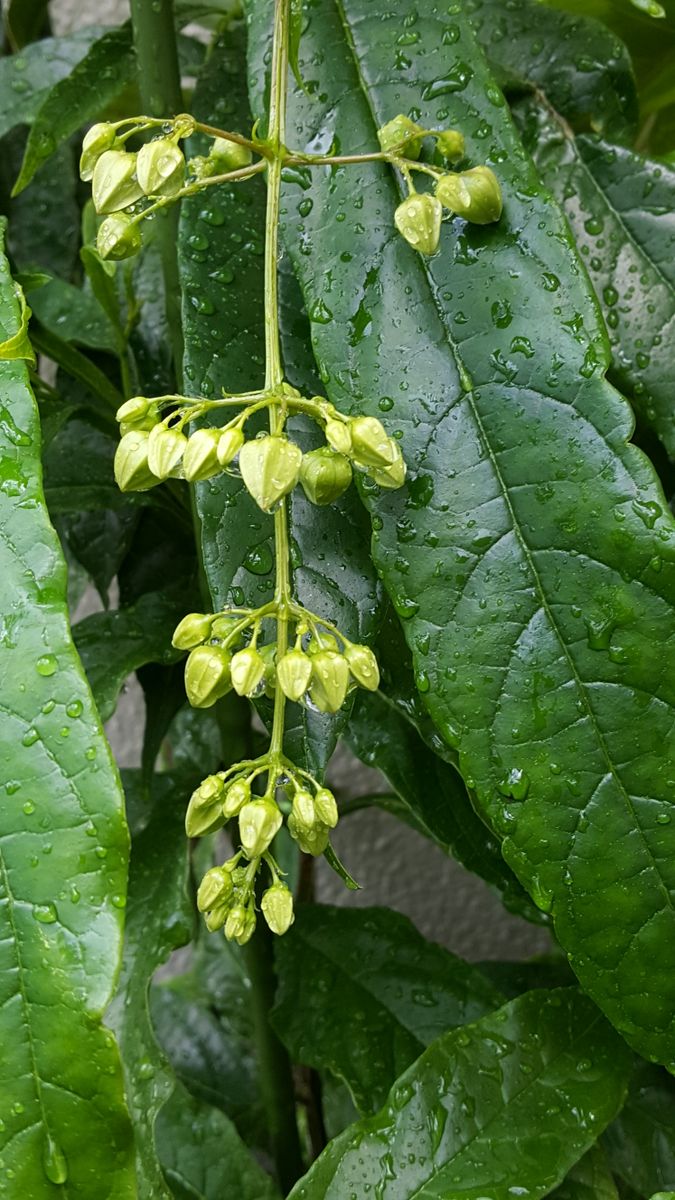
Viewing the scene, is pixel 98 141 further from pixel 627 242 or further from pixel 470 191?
pixel 627 242

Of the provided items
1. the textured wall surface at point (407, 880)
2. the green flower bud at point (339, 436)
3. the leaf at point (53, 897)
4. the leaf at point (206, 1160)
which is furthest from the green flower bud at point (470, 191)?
the textured wall surface at point (407, 880)

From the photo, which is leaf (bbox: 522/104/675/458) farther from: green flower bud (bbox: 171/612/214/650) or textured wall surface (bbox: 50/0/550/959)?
textured wall surface (bbox: 50/0/550/959)

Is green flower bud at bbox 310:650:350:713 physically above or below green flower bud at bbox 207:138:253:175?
A: below

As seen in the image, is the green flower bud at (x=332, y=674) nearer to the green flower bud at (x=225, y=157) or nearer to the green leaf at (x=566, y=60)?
the green flower bud at (x=225, y=157)

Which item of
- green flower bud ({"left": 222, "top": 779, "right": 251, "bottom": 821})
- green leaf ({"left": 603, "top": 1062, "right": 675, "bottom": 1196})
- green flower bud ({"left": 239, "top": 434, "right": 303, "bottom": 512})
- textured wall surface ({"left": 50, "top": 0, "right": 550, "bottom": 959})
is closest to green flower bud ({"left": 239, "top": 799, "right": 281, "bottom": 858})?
green flower bud ({"left": 222, "top": 779, "right": 251, "bottom": 821})

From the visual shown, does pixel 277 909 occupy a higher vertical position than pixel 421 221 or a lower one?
lower

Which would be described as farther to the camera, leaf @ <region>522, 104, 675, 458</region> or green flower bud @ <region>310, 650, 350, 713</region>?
leaf @ <region>522, 104, 675, 458</region>

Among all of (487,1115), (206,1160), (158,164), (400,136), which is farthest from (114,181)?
(206,1160)
